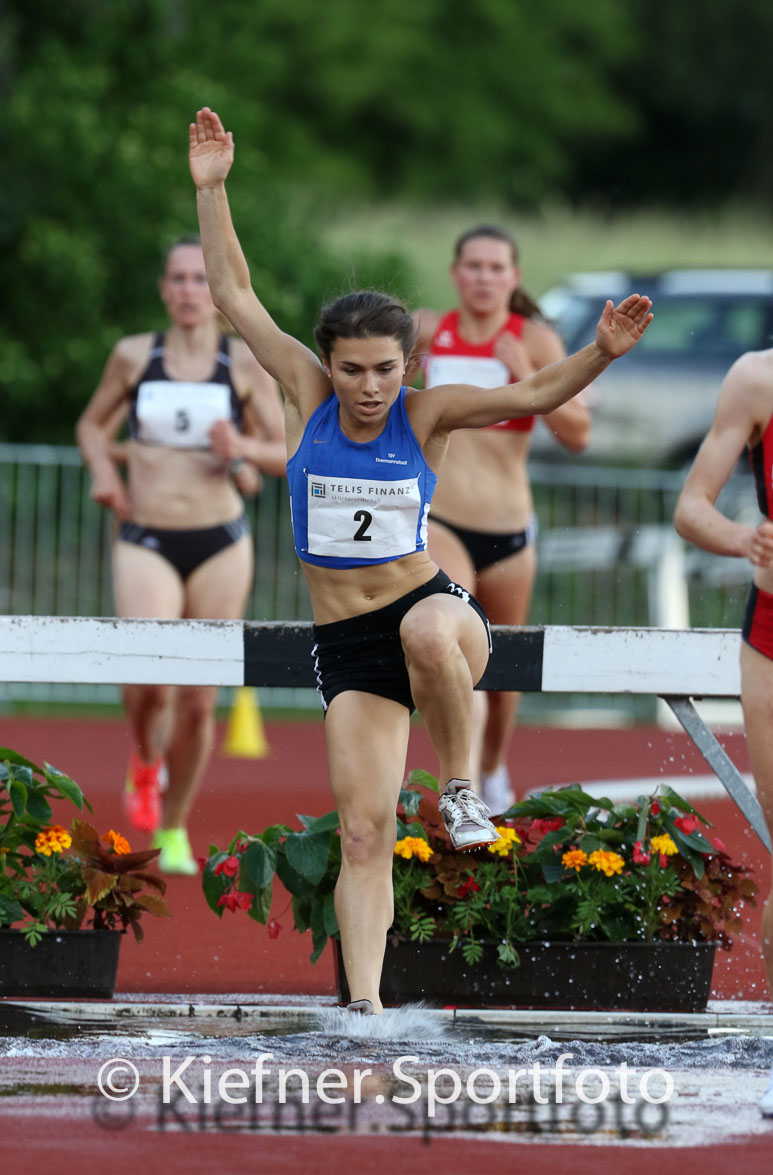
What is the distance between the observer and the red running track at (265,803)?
644 cm

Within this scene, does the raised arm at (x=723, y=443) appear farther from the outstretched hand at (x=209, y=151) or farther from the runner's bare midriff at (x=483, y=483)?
the runner's bare midriff at (x=483, y=483)

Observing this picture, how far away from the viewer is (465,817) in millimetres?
5234

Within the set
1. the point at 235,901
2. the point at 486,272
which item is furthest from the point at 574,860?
the point at 486,272

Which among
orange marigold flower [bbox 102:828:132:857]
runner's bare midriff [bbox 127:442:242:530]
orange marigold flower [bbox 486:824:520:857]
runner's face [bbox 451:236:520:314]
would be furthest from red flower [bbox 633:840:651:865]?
runner's bare midriff [bbox 127:442:242:530]

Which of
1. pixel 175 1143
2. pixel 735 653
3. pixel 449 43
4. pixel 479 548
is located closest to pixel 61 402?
pixel 479 548

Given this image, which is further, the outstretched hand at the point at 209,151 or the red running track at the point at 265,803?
the red running track at the point at 265,803

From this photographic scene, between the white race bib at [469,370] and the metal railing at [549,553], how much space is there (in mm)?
6611

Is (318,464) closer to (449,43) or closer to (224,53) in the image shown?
(224,53)

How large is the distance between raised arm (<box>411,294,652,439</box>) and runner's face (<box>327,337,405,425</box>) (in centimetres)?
16

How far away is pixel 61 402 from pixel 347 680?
13.7 m

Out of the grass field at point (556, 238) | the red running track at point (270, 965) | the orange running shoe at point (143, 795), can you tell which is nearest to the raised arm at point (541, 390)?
the red running track at point (270, 965)

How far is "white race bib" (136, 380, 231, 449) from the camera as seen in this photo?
8609 mm

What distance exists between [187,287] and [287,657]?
120 inches

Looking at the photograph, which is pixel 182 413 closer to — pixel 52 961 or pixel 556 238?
pixel 52 961
